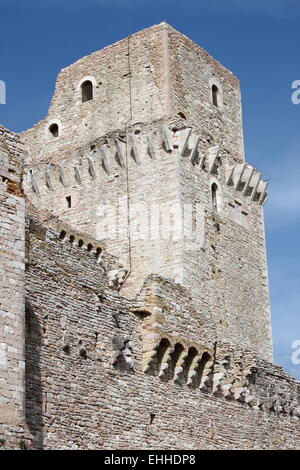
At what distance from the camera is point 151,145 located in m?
29.1

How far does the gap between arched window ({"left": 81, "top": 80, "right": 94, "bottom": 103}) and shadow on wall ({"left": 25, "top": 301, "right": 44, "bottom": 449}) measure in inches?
606

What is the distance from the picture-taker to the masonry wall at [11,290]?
50.1ft

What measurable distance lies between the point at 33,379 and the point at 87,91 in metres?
16.5

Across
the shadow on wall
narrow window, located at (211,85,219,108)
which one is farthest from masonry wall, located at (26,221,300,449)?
narrow window, located at (211,85,219,108)

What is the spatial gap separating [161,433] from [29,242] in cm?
460

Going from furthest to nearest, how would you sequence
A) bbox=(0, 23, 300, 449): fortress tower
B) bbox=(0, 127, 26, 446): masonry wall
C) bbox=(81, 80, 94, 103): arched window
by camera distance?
1. bbox=(81, 80, 94, 103): arched window
2. bbox=(0, 23, 300, 449): fortress tower
3. bbox=(0, 127, 26, 446): masonry wall

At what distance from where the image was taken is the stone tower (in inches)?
1113

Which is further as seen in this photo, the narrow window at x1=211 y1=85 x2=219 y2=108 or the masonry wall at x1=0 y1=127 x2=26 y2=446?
the narrow window at x1=211 y1=85 x2=219 y2=108

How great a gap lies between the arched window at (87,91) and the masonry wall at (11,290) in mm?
15348

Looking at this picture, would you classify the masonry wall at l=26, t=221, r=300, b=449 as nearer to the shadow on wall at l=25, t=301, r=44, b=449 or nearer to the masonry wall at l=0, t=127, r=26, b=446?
the shadow on wall at l=25, t=301, r=44, b=449

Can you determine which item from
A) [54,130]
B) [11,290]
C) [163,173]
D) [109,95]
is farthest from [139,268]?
[11,290]

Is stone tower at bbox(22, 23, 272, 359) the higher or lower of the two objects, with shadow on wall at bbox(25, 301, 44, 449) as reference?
higher

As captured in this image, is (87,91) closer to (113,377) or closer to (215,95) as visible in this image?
(215,95)

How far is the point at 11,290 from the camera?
16.0m
